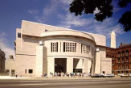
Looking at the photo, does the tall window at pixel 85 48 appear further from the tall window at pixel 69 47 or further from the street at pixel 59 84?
the street at pixel 59 84

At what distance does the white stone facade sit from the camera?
5538 centimetres

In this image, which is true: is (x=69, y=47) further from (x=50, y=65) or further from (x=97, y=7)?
(x=97, y=7)

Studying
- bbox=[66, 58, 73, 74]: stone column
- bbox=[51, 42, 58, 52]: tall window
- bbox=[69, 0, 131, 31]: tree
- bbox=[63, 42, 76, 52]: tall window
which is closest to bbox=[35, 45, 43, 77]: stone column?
bbox=[51, 42, 58, 52]: tall window

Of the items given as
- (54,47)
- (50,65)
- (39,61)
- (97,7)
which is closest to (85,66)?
(50,65)

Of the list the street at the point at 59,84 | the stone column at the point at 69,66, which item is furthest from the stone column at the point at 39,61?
the street at the point at 59,84

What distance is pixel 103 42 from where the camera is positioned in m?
78.8

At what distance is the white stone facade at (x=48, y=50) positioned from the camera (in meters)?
55.4

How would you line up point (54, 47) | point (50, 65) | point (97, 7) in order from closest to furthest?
point (97, 7)
point (50, 65)
point (54, 47)

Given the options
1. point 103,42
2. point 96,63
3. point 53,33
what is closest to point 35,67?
point 53,33

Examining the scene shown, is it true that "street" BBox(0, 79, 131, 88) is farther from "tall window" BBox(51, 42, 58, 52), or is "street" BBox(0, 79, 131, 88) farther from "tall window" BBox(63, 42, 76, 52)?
"tall window" BBox(51, 42, 58, 52)

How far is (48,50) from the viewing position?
188 ft

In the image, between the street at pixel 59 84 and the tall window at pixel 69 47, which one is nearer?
the street at pixel 59 84

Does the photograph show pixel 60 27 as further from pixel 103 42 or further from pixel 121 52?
pixel 121 52

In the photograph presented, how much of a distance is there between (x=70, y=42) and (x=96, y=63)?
16.9 m
